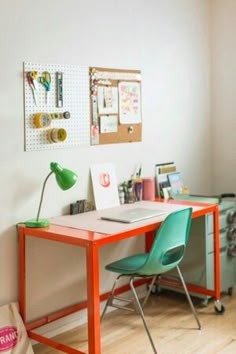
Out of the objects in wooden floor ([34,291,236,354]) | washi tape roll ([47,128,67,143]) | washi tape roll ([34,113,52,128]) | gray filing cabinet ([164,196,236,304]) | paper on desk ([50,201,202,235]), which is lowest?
wooden floor ([34,291,236,354])

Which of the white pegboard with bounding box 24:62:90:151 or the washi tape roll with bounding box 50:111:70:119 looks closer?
the white pegboard with bounding box 24:62:90:151

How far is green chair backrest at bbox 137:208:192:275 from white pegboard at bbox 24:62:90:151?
32.6 inches

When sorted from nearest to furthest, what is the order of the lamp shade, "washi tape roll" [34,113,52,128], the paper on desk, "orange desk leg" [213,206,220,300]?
1. the paper on desk
2. the lamp shade
3. "washi tape roll" [34,113,52,128]
4. "orange desk leg" [213,206,220,300]

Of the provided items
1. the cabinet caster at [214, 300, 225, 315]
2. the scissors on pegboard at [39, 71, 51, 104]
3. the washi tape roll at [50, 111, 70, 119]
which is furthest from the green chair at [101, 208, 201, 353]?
the scissors on pegboard at [39, 71, 51, 104]

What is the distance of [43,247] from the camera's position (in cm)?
322

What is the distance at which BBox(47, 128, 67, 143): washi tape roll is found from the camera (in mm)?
3186

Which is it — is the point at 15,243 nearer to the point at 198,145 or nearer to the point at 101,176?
the point at 101,176

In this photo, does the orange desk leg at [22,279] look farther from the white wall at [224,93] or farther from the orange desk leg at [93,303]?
the white wall at [224,93]

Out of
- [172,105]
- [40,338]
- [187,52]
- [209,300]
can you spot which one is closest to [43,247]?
[40,338]

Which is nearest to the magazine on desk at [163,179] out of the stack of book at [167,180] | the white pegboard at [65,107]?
the stack of book at [167,180]

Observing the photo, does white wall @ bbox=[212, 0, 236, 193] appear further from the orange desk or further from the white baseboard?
the white baseboard

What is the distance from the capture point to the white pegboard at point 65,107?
122 inches

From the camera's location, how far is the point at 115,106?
3.64 meters

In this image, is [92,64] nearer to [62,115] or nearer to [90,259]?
[62,115]
